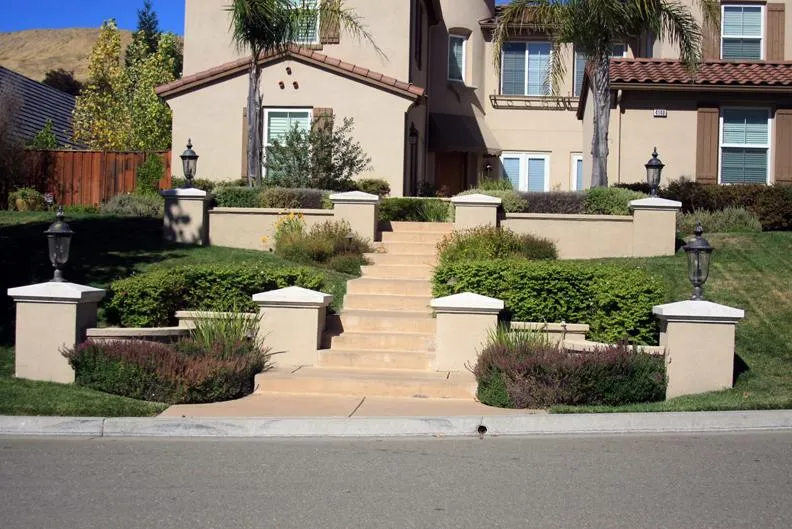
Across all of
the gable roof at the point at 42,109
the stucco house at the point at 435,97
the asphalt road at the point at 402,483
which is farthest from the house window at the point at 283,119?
the gable roof at the point at 42,109

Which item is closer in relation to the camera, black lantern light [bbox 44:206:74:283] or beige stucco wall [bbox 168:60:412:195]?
black lantern light [bbox 44:206:74:283]

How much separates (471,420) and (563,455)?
131 centimetres

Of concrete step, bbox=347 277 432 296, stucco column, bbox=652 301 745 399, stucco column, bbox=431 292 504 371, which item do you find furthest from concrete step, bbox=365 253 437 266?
stucco column, bbox=652 301 745 399

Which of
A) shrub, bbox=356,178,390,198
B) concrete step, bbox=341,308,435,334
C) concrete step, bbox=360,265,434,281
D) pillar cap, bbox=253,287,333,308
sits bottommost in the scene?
concrete step, bbox=341,308,435,334

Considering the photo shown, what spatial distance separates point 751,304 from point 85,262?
32.5 ft

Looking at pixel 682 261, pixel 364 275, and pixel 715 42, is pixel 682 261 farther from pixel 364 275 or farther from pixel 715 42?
pixel 715 42

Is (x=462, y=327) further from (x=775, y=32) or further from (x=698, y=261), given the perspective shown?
(x=775, y=32)

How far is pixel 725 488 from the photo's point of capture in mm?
7324

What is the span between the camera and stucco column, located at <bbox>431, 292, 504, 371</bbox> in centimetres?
1172

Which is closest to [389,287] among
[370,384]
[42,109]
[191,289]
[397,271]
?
[397,271]

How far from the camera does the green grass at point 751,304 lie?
33.3 ft

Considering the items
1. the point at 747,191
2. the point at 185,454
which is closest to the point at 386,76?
the point at 747,191

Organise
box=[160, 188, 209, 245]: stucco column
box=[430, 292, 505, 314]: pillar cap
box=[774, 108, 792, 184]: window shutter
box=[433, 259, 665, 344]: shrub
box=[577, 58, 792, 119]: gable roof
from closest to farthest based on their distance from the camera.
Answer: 1. box=[430, 292, 505, 314]: pillar cap
2. box=[433, 259, 665, 344]: shrub
3. box=[160, 188, 209, 245]: stucco column
4. box=[577, 58, 792, 119]: gable roof
5. box=[774, 108, 792, 184]: window shutter

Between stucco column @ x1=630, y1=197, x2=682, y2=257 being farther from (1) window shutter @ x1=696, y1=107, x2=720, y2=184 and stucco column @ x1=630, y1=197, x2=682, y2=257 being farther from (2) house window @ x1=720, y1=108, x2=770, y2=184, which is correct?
(2) house window @ x1=720, y1=108, x2=770, y2=184
